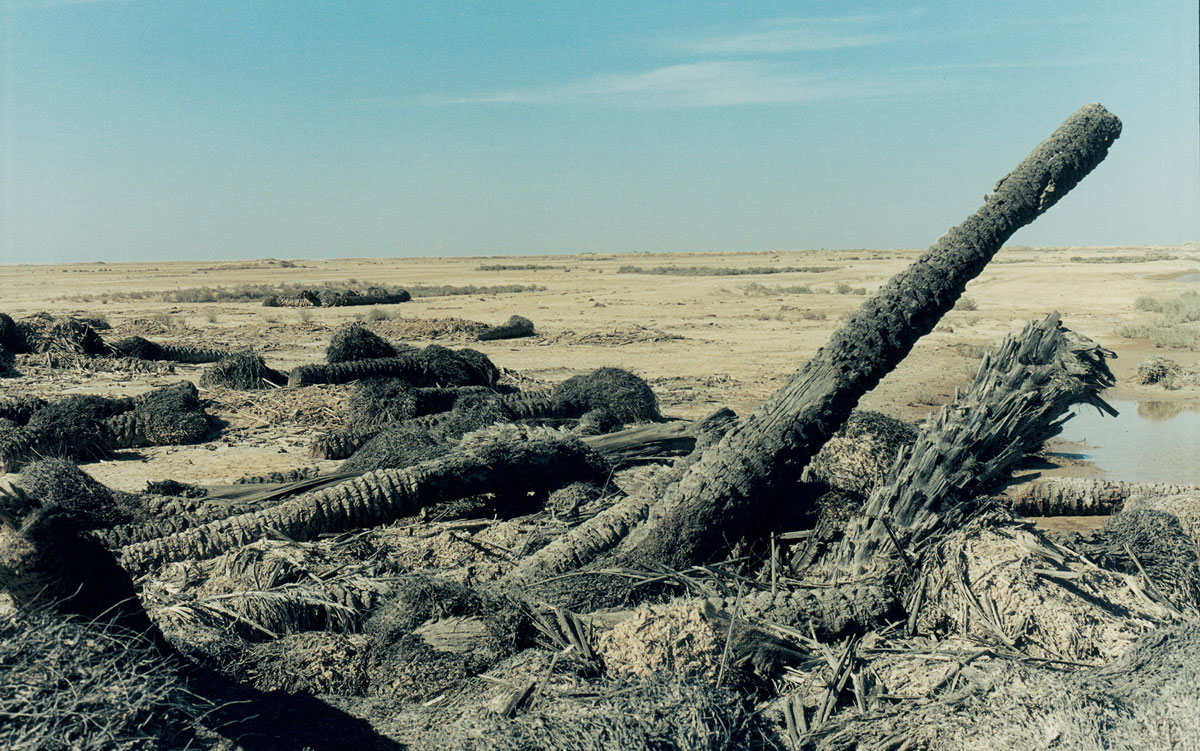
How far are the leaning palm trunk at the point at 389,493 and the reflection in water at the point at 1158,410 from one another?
893 cm

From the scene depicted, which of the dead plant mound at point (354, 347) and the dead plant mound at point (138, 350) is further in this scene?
the dead plant mound at point (138, 350)

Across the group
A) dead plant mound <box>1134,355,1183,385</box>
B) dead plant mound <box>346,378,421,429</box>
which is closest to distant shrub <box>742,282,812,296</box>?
dead plant mound <box>1134,355,1183,385</box>

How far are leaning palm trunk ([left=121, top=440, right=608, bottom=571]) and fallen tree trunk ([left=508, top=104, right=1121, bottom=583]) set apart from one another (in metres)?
1.36

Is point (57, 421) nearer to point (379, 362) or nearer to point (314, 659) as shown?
point (379, 362)

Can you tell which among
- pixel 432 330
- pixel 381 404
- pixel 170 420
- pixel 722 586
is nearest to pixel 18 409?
pixel 170 420

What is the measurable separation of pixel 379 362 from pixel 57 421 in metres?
3.80

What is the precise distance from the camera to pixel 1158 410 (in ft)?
40.6

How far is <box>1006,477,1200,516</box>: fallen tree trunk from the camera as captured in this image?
6.80 meters

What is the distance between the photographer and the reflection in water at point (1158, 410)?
11938 millimetres

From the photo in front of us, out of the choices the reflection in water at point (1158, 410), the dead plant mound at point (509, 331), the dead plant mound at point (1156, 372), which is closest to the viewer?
the reflection in water at point (1158, 410)

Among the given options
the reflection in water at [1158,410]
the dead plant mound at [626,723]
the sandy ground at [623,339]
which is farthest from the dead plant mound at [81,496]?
the reflection in water at [1158,410]

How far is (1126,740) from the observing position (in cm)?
299

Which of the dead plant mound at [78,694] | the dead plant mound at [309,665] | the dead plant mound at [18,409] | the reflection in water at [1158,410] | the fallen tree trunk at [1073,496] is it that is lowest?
the reflection in water at [1158,410]

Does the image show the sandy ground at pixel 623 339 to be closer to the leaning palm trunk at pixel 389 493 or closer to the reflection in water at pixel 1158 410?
the reflection in water at pixel 1158 410
